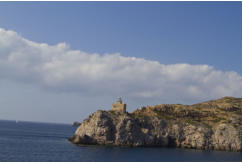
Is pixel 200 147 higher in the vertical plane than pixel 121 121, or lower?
lower

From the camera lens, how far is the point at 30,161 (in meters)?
63.6

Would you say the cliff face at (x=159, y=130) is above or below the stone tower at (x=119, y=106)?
below

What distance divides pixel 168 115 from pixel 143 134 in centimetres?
2109

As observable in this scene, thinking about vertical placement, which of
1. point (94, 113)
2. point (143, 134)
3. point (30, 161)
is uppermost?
point (94, 113)

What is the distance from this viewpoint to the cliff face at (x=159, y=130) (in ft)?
327

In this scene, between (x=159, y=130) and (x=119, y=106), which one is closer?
(x=159, y=130)

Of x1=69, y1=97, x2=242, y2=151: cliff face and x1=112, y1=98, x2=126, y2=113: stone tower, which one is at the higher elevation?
x1=112, y1=98, x2=126, y2=113: stone tower

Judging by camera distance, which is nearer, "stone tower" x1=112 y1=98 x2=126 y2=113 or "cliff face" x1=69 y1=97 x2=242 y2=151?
"cliff face" x1=69 y1=97 x2=242 y2=151

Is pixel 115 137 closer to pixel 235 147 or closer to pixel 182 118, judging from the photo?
pixel 182 118

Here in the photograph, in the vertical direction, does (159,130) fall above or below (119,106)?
below

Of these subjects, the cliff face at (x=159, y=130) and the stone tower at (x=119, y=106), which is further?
the stone tower at (x=119, y=106)

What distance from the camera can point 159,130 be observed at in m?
107

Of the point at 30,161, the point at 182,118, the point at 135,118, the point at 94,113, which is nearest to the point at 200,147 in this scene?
the point at 182,118

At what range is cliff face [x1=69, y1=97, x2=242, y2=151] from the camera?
9962cm
